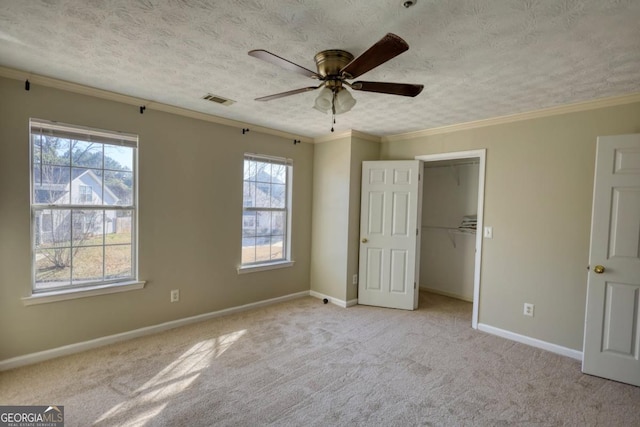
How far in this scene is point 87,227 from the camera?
2836 mm

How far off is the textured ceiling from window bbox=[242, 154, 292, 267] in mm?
1256

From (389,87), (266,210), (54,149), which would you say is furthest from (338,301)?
(54,149)

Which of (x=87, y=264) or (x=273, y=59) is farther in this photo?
(x=87, y=264)

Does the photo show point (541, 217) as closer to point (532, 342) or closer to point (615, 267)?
point (615, 267)

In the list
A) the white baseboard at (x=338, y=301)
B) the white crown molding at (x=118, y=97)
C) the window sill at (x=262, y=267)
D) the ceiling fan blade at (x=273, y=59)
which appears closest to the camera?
the ceiling fan blade at (x=273, y=59)

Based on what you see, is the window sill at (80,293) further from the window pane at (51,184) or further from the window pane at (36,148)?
the window pane at (36,148)

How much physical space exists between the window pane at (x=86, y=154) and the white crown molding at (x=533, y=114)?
3443 millimetres

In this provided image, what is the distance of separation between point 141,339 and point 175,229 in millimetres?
1119

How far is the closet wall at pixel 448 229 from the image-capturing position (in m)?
4.70

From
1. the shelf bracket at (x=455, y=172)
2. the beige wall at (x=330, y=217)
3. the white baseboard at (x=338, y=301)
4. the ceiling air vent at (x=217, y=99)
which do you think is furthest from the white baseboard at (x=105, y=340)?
the shelf bracket at (x=455, y=172)

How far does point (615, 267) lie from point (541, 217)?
723 millimetres

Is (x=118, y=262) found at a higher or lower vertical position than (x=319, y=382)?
higher

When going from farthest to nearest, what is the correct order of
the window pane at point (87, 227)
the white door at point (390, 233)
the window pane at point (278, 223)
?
the window pane at point (278, 223)
the white door at point (390, 233)
the window pane at point (87, 227)

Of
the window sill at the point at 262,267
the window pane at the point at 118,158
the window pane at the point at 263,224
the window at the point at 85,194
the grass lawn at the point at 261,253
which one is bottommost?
the window sill at the point at 262,267
